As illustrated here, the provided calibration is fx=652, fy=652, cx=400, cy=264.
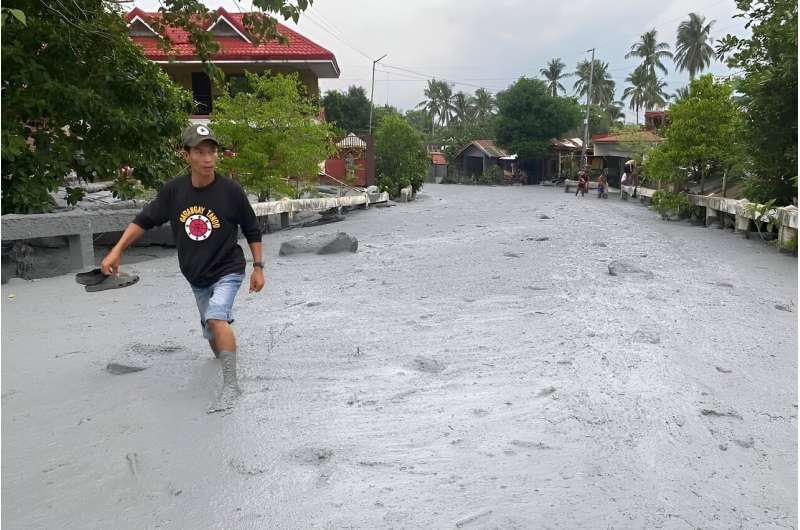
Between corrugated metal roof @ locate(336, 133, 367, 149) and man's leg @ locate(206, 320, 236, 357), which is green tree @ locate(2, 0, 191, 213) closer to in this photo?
man's leg @ locate(206, 320, 236, 357)

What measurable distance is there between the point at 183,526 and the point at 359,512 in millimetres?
711

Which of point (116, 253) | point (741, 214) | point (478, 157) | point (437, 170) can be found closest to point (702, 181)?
point (741, 214)

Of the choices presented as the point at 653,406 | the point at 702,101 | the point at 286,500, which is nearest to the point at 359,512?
the point at 286,500

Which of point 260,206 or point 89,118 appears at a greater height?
point 89,118

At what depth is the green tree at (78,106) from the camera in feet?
22.4

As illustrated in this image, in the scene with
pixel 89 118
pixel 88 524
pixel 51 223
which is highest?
pixel 89 118

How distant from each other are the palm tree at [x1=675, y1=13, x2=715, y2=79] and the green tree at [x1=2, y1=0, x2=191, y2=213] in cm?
5077

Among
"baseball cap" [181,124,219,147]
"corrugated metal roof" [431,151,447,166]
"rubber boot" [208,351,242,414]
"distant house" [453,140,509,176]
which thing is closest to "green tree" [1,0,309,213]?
"baseball cap" [181,124,219,147]

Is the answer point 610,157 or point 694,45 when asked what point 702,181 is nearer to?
point 610,157

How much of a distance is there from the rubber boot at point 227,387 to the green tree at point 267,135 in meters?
9.33

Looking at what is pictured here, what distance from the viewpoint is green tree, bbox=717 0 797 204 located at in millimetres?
11242

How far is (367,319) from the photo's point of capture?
5863 mm

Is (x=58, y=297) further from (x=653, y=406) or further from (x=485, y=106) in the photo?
(x=485, y=106)

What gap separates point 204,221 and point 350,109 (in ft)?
141
